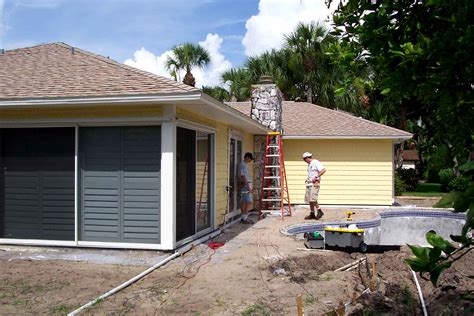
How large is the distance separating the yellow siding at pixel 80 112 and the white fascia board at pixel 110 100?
1.43 feet

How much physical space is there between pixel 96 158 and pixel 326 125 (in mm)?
10090

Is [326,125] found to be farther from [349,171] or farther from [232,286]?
[232,286]

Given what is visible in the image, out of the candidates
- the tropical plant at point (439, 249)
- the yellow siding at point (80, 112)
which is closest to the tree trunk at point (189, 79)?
the yellow siding at point (80, 112)

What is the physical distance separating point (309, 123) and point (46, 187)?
1052cm

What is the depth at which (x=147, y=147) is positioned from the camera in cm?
797

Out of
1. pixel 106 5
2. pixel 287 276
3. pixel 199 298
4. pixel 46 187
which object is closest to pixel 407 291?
pixel 287 276

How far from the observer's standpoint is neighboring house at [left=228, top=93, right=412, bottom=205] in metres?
15.6

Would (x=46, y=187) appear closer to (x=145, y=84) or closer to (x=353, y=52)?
(x=145, y=84)

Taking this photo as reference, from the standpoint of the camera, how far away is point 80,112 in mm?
8117

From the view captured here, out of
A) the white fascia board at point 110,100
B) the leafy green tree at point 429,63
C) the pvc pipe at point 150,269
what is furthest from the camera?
the white fascia board at point 110,100

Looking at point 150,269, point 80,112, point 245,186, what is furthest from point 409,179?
point 150,269

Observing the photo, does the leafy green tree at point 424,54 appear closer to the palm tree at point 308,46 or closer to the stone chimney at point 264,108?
the stone chimney at point 264,108

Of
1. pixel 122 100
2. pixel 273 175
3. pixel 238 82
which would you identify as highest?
pixel 238 82

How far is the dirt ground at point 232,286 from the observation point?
5270 millimetres
